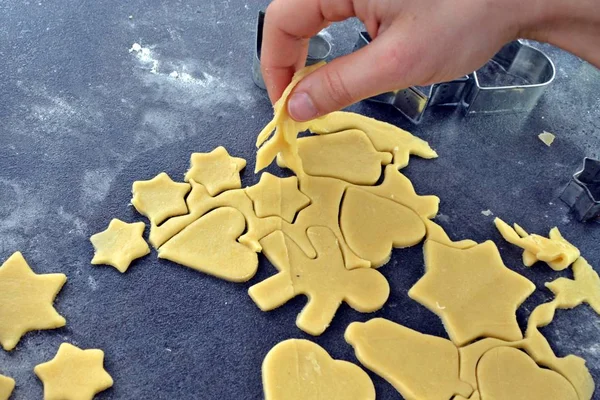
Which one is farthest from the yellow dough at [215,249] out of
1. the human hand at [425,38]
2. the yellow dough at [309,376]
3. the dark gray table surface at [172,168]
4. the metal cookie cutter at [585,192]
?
the metal cookie cutter at [585,192]

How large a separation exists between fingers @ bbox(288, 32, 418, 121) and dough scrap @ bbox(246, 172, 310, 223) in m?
0.28

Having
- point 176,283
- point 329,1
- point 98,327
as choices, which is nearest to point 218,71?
point 329,1

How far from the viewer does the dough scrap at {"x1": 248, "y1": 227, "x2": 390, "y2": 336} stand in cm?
112

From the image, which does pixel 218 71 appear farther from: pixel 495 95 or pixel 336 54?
pixel 495 95

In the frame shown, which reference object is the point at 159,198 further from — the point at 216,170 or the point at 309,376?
the point at 309,376

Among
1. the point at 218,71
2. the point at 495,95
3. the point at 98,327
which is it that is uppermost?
the point at 495,95

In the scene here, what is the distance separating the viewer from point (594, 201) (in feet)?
4.31

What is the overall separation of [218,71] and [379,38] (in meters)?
0.66

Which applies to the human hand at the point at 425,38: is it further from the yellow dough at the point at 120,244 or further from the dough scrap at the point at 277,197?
the yellow dough at the point at 120,244

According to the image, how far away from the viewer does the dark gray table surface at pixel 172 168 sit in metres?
1.07

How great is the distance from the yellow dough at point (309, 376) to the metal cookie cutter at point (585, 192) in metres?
0.68

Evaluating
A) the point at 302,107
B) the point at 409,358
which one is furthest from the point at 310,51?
the point at 409,358

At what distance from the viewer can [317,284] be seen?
3.74 feet

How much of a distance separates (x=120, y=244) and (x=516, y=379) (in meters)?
0.80
